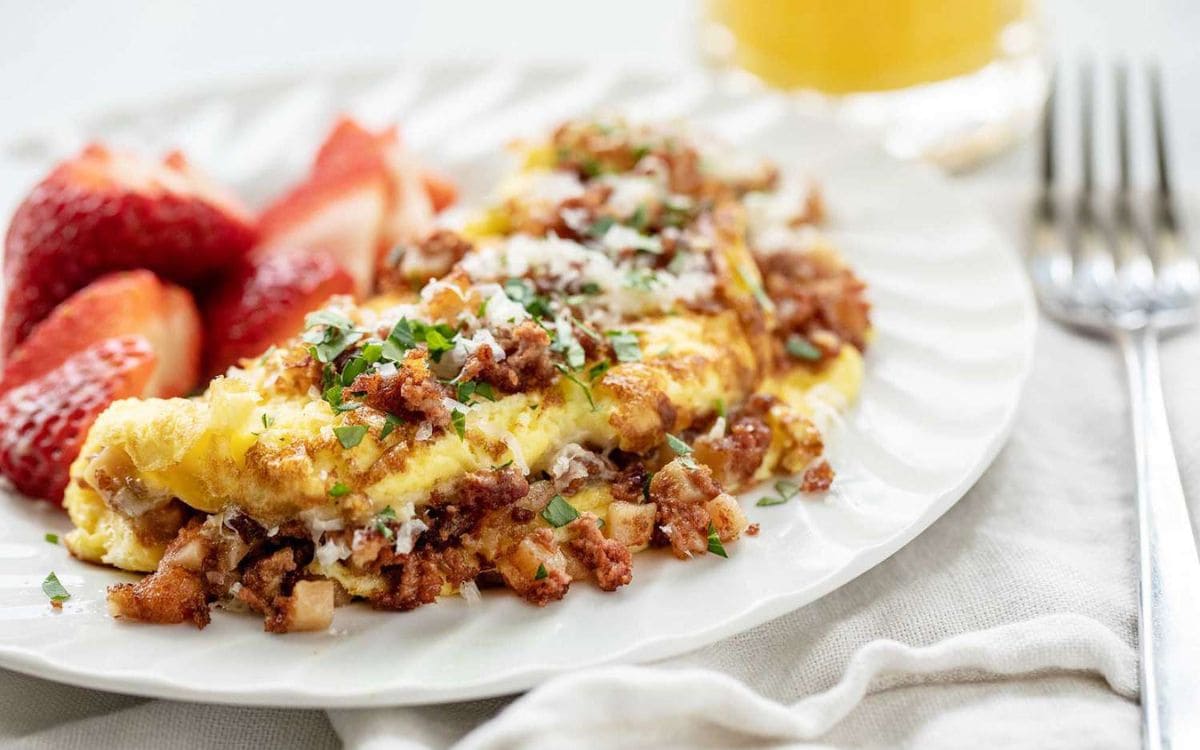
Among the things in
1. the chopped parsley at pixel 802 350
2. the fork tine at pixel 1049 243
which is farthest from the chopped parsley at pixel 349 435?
the fork tine at pixel 1049 243

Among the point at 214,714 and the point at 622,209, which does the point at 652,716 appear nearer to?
the point at 214,714

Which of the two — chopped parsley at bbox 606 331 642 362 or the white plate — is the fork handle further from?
chopped parsley at bbox 606 331 642 362

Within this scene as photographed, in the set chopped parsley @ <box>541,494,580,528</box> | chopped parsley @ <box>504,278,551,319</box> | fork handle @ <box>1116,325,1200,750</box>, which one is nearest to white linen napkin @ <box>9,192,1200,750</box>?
fork handle @ <box>1116,325,1200,750</box>

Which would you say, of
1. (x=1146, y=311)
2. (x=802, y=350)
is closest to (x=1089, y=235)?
(x=1146, y=311)

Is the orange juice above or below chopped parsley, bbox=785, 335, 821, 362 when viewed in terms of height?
above

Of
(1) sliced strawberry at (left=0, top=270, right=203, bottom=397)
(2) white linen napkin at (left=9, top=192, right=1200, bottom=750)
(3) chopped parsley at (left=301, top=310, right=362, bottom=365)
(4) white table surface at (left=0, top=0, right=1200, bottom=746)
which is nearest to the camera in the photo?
(2) white linen napkin at (left=9, top=192, right=1200, bottom=750)

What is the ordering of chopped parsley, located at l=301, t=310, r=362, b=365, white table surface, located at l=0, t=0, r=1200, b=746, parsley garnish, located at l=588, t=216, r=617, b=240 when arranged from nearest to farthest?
1. chopped parsley, located at l=301, t=310, r=362, b=365
2. parsley garnish, located at l=588, t=216, r=617, b=240
3. white table surface, located at l=0, t=0, r=1200, b=746
